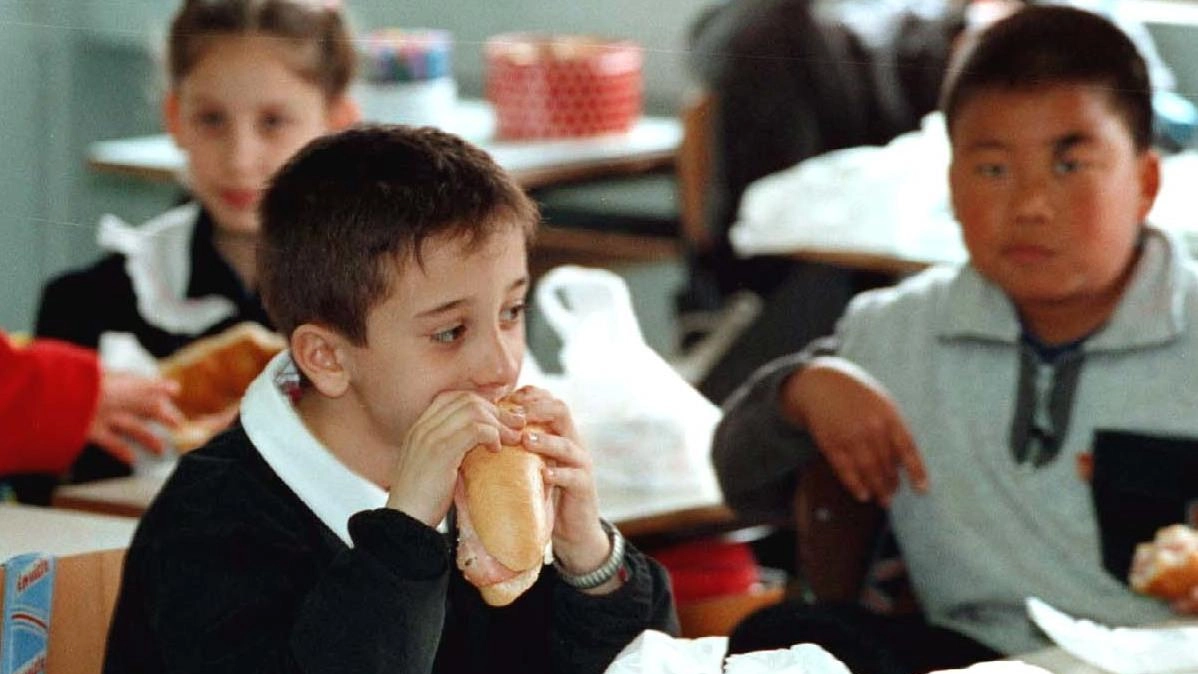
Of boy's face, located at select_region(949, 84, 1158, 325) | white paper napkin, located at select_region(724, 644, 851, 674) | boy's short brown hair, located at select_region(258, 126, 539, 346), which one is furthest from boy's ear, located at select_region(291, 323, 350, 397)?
boy's face, located at select_region(949, 84, 1158, 325)

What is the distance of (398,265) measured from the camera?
3.26 feet

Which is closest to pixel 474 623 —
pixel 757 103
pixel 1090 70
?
pixel 1090 70

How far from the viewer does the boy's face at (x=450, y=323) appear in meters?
0.99

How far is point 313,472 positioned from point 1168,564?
581 mm

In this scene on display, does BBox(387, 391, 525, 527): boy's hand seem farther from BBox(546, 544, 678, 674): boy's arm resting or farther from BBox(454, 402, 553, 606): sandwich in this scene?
BBox(546, 544, 678, 674): boy's arm resting

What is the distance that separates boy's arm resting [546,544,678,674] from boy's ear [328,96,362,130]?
636 millimetres

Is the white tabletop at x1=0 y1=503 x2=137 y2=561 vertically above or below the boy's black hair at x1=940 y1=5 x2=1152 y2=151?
below

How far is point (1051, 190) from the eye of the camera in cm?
126

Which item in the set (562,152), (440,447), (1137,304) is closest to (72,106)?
(440,447)

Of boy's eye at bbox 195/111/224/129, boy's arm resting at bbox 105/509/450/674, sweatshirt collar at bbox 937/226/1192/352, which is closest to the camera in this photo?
boy's arm resting at bbox 105/509/450/674

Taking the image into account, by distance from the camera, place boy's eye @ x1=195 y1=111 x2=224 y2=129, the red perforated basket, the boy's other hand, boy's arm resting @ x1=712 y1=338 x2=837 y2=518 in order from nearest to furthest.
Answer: boy's arm resting @ x1=712 y1=338 x2=837 y2=518, the boy's other hand, boy's eye @ x1=195 y1=111 x2=224 y2=129, the red perforated basket

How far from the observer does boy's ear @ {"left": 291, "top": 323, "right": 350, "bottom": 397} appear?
103 cm

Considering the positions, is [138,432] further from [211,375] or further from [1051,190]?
[1051,190]

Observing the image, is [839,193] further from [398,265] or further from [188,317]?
[398,265]
